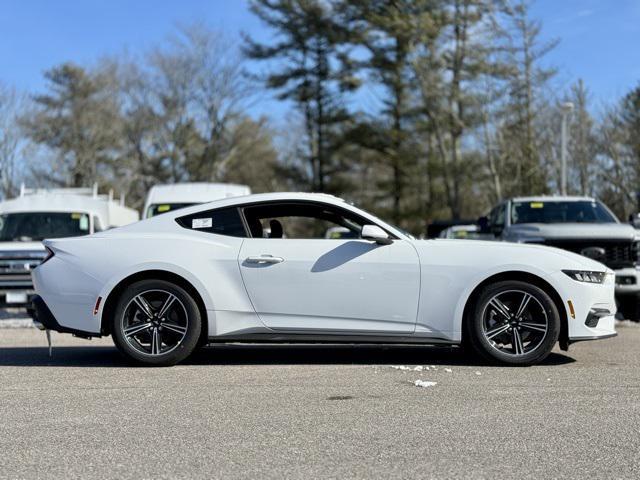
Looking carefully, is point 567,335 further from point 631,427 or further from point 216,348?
point 216,348

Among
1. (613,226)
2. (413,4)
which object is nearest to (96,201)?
(613,226)

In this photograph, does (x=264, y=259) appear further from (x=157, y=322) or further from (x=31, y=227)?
(x=31, y=227)

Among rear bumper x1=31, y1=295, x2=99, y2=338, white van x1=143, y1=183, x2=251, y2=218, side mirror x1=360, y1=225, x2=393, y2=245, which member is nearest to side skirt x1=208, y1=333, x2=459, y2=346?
side mirror x1=360, y1=225, x2=393, y2=245

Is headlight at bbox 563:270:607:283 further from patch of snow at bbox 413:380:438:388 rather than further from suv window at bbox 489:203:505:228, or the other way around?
suv window at bbox 489:203:505:228

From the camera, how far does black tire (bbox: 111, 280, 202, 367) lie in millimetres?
6805

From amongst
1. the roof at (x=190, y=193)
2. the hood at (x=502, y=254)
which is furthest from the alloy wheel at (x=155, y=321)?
the roof at (x=190, y=193)

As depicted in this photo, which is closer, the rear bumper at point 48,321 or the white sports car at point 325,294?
the white sports car at point 325,294

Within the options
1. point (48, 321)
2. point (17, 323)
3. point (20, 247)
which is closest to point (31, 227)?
point (20, 247)

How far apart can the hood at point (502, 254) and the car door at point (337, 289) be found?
0.24 metres

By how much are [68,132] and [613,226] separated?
4031 centimetres

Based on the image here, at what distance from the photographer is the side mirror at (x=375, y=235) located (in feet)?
22.0

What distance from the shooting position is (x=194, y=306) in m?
6.78

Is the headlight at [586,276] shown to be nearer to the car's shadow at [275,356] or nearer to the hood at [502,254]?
the hood at [502,254]

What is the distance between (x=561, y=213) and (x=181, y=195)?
7.71 metres
